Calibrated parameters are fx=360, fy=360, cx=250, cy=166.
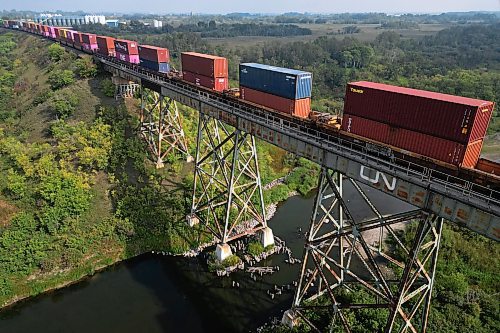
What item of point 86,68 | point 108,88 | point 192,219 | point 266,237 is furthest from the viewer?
point 86,68

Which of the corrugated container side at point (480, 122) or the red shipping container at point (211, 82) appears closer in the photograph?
the corrugated container side at point (480, 122)

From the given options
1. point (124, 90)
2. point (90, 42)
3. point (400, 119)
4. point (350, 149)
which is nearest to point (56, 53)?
point (90, 42)

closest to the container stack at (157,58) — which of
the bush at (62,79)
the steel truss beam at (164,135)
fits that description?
the steel truss beam at (164,135)

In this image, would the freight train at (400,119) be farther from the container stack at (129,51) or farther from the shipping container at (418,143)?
the container stack at (129,51)

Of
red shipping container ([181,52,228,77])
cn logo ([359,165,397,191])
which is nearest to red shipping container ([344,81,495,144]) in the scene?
cn logo ([359,165,397,191])

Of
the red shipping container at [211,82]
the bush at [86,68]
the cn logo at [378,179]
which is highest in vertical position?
the red shipping container at [211,82]

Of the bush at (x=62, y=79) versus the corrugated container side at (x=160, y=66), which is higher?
the corrugated container side at (x=160, y=66)

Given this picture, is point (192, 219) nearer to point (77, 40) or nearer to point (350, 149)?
point (350, 149)
